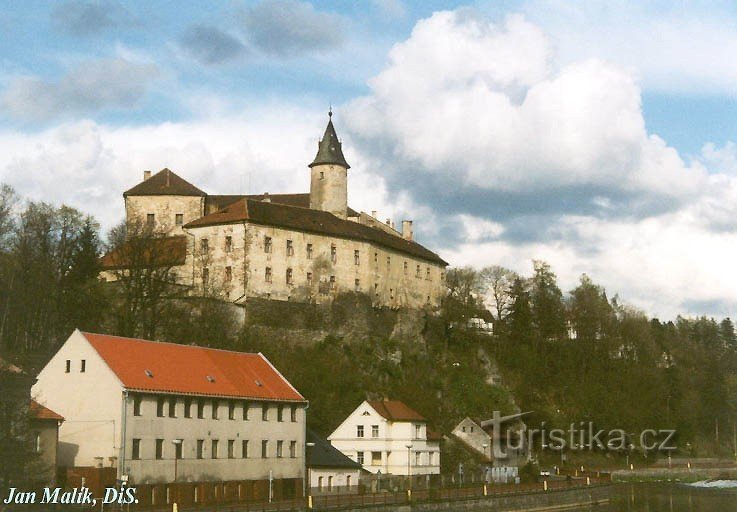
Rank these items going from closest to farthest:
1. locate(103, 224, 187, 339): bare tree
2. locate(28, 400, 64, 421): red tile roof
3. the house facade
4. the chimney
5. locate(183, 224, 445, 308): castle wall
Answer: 1. locate(28, 400, 64, 421): red tile roof
2. the house facade
3. locate(103, 224, 187, 339): bare tree
4. locate(183, 224, 445, 308): castle wall
5. the chimney

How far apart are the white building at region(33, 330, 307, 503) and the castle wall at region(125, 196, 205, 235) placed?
121ft

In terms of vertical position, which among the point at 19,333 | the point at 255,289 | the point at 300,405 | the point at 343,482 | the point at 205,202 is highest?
the point at 205,202

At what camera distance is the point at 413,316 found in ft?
301

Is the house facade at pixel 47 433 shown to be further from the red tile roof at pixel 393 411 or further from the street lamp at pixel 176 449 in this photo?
the red tile roof at pixel 393 411

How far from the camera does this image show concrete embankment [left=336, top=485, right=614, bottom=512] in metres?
46.7

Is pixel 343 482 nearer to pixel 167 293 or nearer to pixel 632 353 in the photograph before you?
pixel 167 293

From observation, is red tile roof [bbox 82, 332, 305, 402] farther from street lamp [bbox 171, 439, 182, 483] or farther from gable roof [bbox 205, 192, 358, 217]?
gable roof [bbox 205, 192, 358, 217]

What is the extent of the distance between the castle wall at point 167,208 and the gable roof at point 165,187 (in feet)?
1.12

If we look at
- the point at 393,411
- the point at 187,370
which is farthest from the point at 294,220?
the point at 187,370

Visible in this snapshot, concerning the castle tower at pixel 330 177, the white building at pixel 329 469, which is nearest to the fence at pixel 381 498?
the white building at pixel 329 469

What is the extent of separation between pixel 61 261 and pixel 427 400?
29.4 metres

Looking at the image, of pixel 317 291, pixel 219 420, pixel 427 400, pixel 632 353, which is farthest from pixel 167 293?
pixel 632 353

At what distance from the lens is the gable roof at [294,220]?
82.2 metres

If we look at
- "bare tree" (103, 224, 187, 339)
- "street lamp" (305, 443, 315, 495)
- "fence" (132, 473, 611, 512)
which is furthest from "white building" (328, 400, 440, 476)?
"bare tree" (103, 224, 187, 339)
